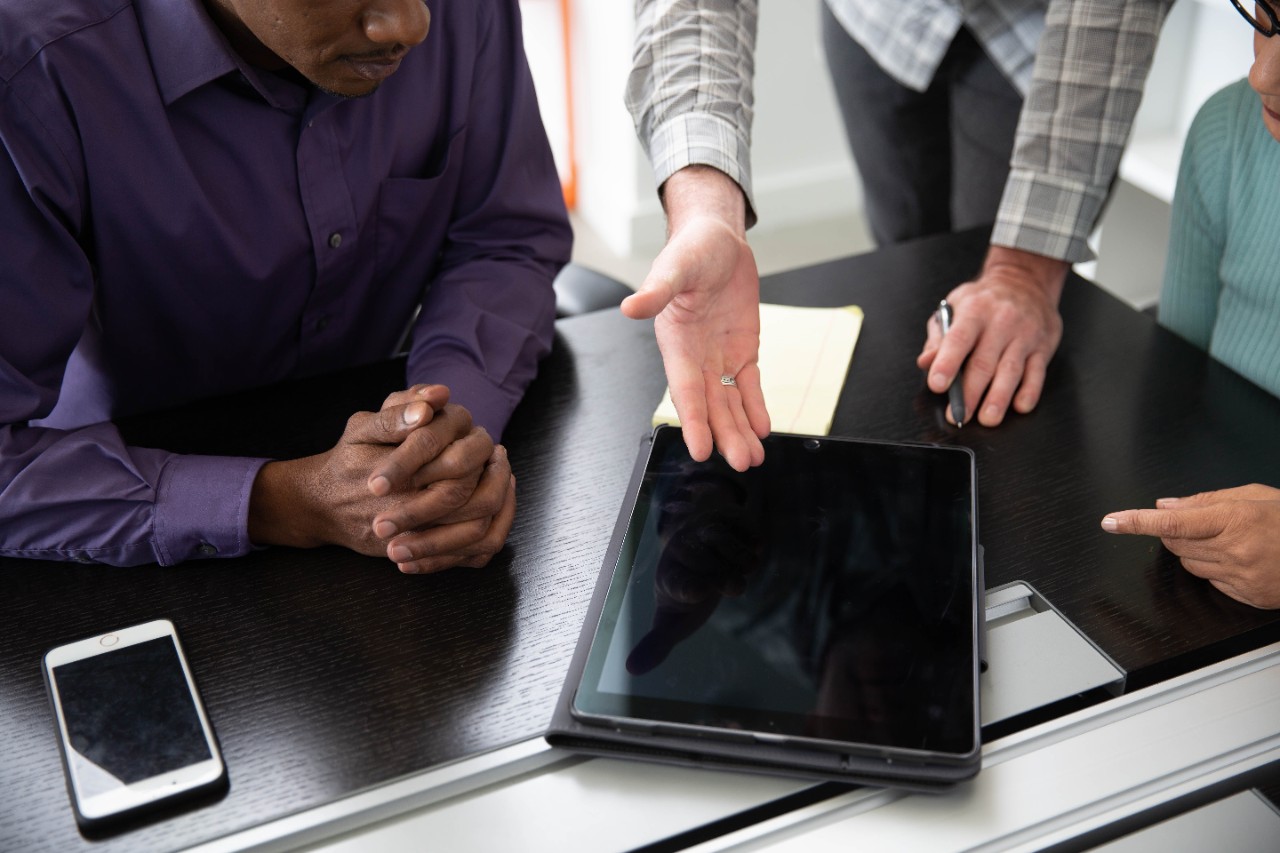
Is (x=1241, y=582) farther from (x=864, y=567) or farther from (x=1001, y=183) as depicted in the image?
(x=1001, y=183)

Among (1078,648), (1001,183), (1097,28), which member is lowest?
(1001,183)

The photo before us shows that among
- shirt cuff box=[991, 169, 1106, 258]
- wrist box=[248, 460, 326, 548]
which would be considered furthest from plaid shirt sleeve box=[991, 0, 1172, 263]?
wrist box=[248, 460, 326, 548]

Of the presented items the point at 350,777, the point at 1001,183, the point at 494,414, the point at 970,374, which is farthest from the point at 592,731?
the point at 1001,183

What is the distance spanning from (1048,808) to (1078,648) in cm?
15

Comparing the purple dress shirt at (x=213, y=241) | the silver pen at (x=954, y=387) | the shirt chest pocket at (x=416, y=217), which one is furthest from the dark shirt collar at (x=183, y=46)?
the silver pen at (x=954, y=387)

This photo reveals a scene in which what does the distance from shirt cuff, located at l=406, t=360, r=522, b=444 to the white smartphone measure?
1.14 ft

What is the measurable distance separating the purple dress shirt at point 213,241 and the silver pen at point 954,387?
1.39 feet

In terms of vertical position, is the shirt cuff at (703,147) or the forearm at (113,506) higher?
the shirt cuff at (703,147)

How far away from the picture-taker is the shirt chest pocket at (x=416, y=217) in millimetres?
1240

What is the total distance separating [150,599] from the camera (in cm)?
90

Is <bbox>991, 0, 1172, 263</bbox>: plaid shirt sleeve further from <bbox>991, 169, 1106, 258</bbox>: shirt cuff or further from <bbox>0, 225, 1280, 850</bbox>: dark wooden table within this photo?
<bbox>0, 225, 1280, 850</bbox>: dark wooden table

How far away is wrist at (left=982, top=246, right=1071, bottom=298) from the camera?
126cm

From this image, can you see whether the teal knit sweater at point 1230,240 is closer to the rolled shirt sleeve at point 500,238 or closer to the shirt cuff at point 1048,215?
the shirt cuff at point 1048,215

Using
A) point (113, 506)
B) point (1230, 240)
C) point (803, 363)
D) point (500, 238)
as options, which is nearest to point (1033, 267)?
point (1230, 240)
